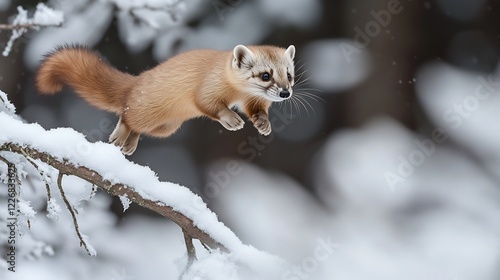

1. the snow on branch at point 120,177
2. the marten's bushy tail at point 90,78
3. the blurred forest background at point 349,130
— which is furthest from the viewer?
the blurred forest background at point 349,130

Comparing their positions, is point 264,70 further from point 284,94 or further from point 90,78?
point 90,78

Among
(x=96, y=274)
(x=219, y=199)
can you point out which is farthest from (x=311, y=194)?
(x=96, y=274)

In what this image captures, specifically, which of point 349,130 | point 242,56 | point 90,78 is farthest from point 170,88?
point 349,130

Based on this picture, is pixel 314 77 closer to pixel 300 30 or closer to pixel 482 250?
pixel 300 30

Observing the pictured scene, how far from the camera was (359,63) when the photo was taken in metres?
6.16

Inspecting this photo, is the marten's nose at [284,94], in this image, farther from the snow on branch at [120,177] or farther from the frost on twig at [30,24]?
the frost on twig at [30,24]

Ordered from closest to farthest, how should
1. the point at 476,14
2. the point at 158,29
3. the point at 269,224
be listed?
the point at 158,29
the point at 476,14
the point at 269,224

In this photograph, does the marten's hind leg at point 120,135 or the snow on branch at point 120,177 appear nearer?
the snow on branch at point 120,177

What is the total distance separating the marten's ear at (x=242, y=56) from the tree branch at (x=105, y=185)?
2.06ft

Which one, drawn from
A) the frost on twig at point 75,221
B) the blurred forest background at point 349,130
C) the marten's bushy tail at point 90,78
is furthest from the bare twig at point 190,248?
the blurred forest background at point 349,130

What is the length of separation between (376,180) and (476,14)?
1323 mm

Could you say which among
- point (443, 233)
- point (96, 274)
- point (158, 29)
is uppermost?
point (158, 29)

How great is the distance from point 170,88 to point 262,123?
39cm

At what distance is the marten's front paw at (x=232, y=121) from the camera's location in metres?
3.13
